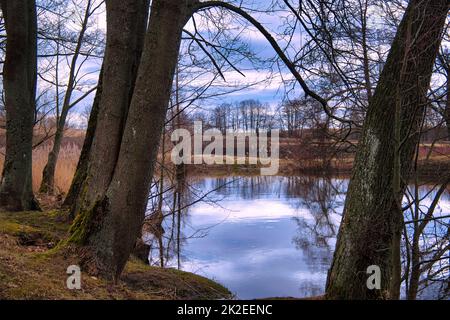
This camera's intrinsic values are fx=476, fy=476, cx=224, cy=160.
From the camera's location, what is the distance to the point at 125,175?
353 cm

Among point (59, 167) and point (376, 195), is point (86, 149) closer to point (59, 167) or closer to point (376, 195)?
point (376, 195)

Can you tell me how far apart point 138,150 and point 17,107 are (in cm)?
339

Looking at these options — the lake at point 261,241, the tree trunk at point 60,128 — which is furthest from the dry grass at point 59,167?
the lake at point 261,241

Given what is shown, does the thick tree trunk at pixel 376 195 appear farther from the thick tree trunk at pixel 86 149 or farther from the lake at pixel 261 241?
the thick tree trunk at pixel 86 149

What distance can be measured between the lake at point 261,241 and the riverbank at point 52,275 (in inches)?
60.2

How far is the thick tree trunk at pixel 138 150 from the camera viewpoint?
11.5ft

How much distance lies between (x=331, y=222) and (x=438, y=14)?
30.2 ft

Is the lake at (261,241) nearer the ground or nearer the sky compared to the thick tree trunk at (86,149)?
nearer the ground

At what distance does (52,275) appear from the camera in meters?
3.35

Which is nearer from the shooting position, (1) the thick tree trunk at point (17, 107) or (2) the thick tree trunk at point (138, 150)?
(2) the thick tree trunk at point (138, 150)

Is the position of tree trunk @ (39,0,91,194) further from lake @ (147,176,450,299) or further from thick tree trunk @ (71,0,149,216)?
thick tree trunk @ (71,0,149,216)

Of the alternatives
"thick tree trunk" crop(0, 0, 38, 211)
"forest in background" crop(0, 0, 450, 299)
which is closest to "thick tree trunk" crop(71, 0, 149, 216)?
"forest in background" crop(0, 0, 450, 299)
